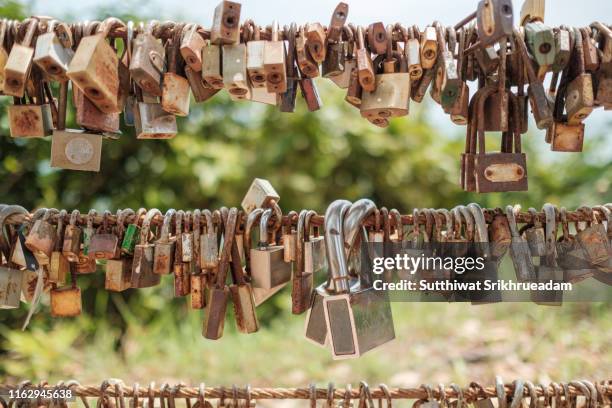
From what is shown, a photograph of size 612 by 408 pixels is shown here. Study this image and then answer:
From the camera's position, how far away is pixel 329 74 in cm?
104

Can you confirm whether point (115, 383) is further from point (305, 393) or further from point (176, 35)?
point (176, 35)

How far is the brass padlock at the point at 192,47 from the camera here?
976 millimetres

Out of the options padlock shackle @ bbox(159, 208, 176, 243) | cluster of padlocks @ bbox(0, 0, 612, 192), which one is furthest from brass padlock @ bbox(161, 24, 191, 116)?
padlock shackle @ bbox(159, 208, 176, 243)

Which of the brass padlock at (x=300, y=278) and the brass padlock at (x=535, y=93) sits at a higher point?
the brass padlock at (x=535, y=93)

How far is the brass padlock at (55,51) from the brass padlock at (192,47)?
7.9 inches

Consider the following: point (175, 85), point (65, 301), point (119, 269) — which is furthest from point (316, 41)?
point (65, 301)

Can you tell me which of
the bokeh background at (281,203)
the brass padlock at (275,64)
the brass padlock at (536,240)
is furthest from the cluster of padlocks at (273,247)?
the bokeh background at (281,203)

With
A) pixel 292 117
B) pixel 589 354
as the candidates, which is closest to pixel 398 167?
pixel 292 117

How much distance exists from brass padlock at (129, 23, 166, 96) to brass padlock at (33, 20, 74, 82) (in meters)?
0.11

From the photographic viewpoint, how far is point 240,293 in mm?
1108

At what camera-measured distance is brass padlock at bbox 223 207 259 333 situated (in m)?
1.11

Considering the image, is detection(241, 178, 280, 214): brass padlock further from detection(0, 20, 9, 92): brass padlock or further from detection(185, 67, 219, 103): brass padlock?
detection(0, 20, 9, 92): brass padlock

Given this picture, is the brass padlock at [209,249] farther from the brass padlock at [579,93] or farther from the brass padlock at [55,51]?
the brass padlock at [579,93]

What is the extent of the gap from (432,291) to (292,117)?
3.12 m
